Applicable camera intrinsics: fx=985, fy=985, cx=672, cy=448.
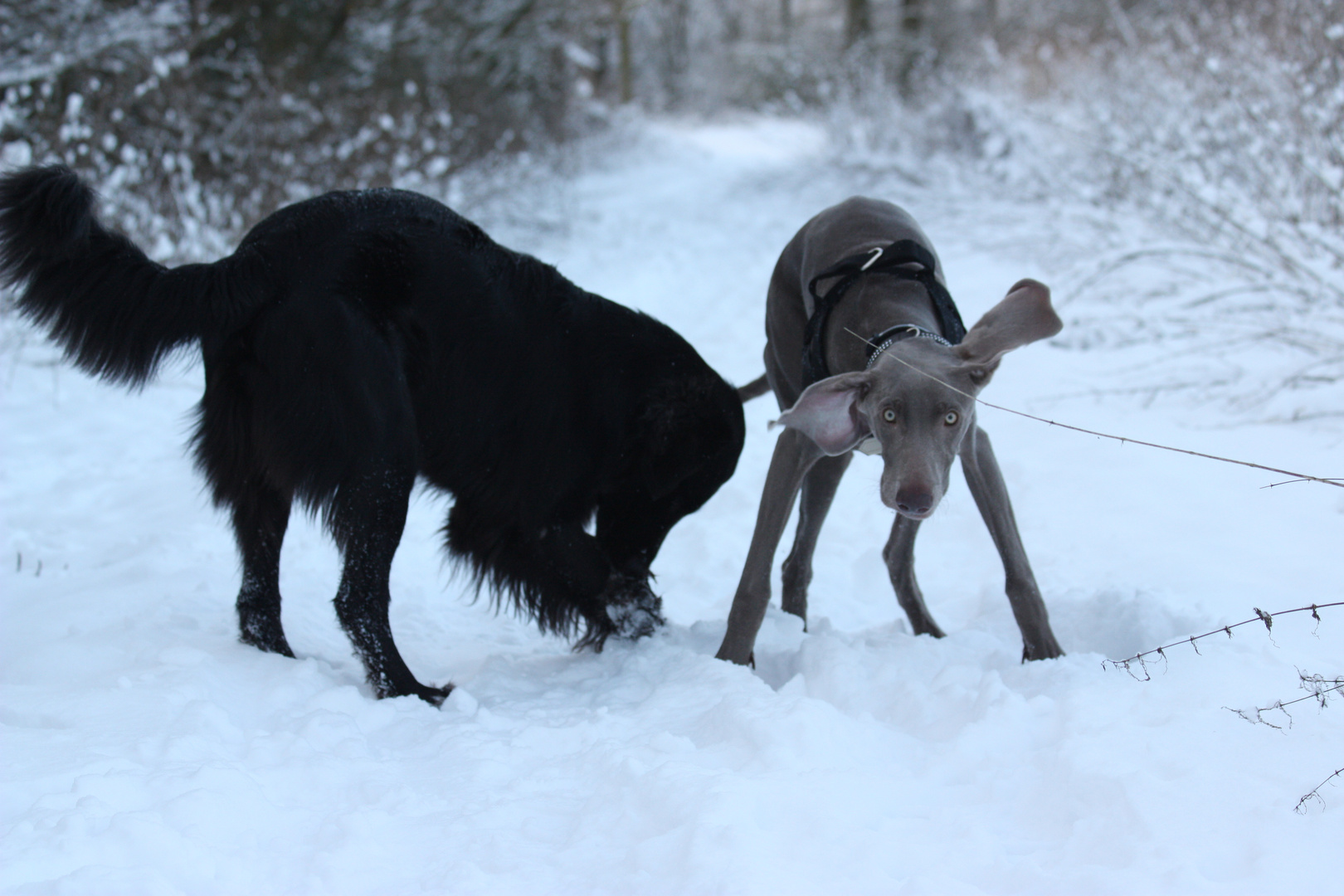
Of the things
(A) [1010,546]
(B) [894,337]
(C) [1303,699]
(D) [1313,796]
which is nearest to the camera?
(D) [1313,796]

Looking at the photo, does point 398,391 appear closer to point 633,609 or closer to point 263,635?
point 263,635

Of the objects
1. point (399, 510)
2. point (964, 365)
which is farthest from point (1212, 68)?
point (399, 510)

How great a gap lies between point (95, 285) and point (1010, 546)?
90.8 inches

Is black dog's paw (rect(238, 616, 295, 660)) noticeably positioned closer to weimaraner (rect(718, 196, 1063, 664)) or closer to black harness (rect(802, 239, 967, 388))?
weimaraner (rect(718, 196, 1063, 664))

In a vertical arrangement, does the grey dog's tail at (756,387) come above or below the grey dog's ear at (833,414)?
above

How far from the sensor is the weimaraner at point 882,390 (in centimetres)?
215

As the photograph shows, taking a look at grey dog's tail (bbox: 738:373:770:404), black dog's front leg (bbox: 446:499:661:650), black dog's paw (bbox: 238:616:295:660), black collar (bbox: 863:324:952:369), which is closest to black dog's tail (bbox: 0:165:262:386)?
black dog's paw (bbox: 238:616:295:660)

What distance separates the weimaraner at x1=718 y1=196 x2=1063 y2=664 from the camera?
84.7 inches

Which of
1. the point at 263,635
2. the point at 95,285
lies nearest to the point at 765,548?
the point at 263,635

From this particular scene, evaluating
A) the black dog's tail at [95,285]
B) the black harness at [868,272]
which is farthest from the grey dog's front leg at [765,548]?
the black dog's tail at [95,285]

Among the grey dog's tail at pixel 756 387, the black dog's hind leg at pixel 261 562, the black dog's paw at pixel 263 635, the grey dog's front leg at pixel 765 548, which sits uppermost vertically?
the grey dog's tail at pixel 756 387

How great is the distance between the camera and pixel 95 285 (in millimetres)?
2293

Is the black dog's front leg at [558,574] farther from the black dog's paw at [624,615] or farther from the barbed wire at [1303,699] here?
the barbed wire at [1303,699]

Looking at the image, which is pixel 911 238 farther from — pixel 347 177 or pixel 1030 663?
pixel 347 177
